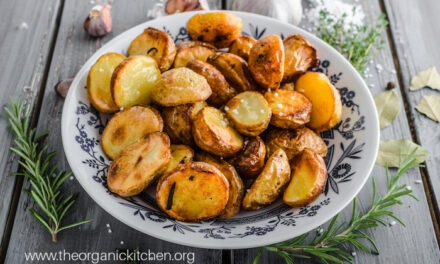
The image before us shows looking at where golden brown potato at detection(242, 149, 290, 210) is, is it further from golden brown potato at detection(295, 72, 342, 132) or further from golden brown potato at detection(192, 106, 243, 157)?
golden brown potato at detection(295, 72, 342, 132)

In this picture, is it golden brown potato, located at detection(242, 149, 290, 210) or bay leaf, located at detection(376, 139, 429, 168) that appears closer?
golden brown potato, located at detection(242, 149, 290, 210)

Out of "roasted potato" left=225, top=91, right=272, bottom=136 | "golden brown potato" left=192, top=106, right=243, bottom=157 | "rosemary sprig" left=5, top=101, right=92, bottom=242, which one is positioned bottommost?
"rosemary sprig" left=5, top=101, right=92, bottom=242

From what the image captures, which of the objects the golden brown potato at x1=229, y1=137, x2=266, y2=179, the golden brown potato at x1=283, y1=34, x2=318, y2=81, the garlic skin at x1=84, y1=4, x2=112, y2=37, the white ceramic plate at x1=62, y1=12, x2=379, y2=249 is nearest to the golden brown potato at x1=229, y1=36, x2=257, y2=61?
the golden brown potato at x1=283, y1=34, x2=318, y2=81

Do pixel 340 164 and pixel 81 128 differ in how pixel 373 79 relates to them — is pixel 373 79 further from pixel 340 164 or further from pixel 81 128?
pixel 81 128

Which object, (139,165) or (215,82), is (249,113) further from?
(139,165)

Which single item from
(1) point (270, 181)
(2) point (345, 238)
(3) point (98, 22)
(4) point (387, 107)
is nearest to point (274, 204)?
(1) point (270, 181)

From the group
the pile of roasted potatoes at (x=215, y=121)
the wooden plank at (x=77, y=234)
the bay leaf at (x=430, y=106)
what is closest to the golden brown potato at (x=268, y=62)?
the pile of roasted potatoes at (x=215, y=121)
